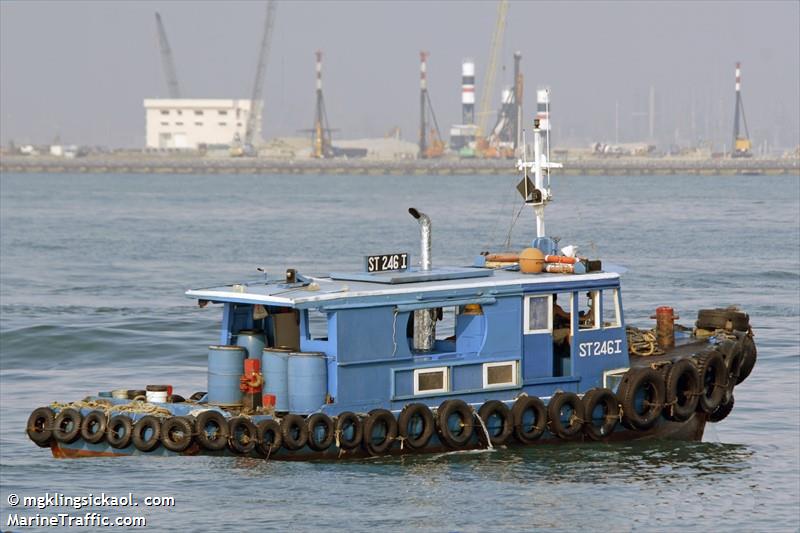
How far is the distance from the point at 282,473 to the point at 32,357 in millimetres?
15003

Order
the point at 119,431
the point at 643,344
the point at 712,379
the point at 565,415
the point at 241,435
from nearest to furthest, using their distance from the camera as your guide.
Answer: the point at 241,435 < the point at 119,431 < the point at 565,415 < the point at 712,379 < the point at 643,344

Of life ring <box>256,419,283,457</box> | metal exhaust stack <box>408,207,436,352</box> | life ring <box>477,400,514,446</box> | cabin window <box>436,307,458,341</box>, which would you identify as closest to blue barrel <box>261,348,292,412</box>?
life ring <box>256,419,283,457</box>

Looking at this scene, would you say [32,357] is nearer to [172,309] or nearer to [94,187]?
[172,309]

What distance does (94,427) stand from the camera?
20.8 m

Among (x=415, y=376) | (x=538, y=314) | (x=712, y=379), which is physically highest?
(x=538, y=314)

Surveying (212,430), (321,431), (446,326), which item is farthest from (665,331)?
(446,326)

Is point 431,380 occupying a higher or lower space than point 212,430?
higher

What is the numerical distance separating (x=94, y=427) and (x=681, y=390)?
29.1 feet

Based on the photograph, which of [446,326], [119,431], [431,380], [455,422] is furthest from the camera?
[446,326]

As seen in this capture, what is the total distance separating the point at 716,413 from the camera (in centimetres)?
2395

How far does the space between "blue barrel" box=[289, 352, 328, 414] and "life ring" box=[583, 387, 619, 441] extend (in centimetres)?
415

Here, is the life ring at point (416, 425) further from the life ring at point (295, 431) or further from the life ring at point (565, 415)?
the life ring at point (565, 415)

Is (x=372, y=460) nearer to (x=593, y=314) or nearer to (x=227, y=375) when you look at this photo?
(x=227, y=375)

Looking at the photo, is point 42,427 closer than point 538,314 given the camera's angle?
Yes
